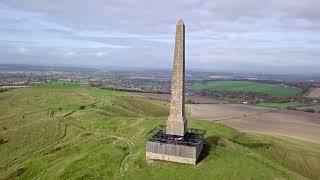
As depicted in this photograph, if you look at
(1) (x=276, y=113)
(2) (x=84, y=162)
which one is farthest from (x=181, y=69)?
(1) (x=276, y=113)

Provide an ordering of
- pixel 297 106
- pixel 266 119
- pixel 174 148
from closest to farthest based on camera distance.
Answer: pixel 174 148 → pixel 266 119 → pixel 297 106

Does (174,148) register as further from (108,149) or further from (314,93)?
(314,93)

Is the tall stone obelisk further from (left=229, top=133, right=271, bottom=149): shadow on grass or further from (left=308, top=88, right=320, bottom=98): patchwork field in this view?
(left=308, top=88, right=320, bottom=98): patchwork field

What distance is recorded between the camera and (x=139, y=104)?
90.6 m

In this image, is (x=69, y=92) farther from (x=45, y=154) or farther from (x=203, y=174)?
(x=203, y=174)

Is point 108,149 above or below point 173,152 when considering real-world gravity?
below

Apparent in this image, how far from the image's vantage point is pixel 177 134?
3600 cm

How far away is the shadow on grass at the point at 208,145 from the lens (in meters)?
36.4

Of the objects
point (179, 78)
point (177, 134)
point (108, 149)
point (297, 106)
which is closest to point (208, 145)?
point (177, 134)

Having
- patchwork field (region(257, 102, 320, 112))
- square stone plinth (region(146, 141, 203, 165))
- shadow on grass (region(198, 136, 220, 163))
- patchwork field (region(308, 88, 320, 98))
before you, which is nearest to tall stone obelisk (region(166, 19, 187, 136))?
square stone plinth (region(146, 141, 203, 165))

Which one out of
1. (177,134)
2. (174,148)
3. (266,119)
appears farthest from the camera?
(266,119)

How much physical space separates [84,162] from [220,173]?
1377 centimetres

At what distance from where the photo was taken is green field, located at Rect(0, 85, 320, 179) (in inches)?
Result: 1355

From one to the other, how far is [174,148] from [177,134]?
170 cm
